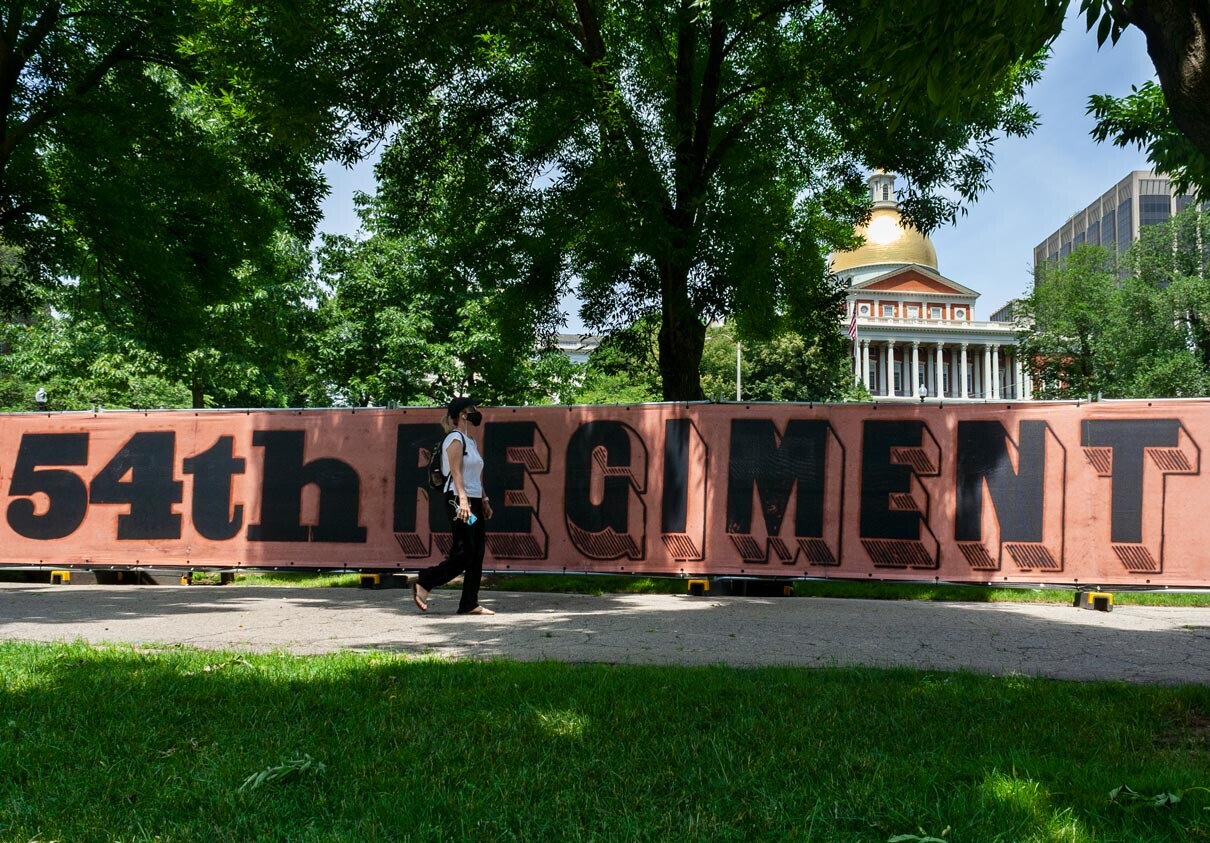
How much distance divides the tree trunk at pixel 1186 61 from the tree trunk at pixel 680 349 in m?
9.44

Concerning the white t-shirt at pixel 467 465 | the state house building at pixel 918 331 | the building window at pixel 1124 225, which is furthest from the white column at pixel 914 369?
the white t-shirt at pixel 467 465

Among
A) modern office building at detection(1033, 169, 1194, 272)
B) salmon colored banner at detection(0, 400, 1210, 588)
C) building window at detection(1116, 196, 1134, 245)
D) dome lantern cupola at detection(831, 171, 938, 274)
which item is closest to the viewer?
salmon colored banner at detection(0, 400, 1210, 588)

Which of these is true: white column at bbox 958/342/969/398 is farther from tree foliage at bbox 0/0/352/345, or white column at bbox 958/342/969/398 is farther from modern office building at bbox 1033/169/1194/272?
tree foliage at bbox 0/0/352/345

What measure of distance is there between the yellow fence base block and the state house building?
90.4 meters

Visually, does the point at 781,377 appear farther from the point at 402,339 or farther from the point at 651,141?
the point at 651,141

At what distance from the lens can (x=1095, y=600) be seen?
32.6 feet

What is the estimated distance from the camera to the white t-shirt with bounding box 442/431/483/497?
336 inches

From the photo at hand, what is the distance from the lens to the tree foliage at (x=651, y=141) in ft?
38.9

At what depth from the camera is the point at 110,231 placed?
576 inches

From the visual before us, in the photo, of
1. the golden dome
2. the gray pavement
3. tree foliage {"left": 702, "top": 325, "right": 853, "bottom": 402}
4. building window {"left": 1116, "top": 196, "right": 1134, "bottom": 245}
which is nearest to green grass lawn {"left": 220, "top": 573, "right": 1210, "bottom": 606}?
the gray pavement

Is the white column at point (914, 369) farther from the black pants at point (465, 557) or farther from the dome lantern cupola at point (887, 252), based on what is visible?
the black pants at point (465, 557)

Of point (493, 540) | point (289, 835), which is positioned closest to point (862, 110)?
point (493, 540)

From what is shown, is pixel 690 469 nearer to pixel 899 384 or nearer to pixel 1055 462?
pixel 1055 462

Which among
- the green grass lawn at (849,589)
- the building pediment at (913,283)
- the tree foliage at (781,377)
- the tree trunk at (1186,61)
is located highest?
the building pediment at (913,283)
